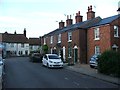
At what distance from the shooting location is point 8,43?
299 ft

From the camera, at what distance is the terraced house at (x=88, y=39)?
35.6m

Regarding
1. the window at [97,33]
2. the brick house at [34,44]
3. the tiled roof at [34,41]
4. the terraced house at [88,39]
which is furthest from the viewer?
the tiled roof at [34,41]

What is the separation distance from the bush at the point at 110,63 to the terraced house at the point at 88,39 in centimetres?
843

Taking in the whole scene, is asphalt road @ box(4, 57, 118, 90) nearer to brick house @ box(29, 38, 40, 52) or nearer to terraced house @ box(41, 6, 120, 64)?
terraced house @ box(41, 6, 120, 64)

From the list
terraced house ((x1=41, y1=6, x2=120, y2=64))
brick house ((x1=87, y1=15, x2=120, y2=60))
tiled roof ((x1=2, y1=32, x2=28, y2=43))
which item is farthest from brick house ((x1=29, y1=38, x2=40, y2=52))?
brick house ((x1=87, y1=15, x2=120, y2=60))

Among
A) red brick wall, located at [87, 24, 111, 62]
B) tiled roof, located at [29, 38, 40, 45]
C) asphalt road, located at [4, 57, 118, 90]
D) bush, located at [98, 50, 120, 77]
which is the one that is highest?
tiled roof, located at [29, 38, 40, 45]

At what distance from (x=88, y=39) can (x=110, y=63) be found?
713 inches

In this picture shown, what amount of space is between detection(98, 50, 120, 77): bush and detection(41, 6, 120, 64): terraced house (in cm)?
843

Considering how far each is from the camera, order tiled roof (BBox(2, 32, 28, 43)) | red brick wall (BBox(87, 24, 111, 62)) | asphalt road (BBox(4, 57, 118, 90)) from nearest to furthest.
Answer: asphalt road (BBox(4, 57, 118, 90)) → red brick wall (BBox(87, 24, 111, 62)) → tiled roof (BBox(2, 32, 28, 43))

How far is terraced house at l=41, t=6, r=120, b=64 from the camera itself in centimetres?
3562

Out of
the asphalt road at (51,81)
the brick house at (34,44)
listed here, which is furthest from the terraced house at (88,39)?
the brick house at (34,44)

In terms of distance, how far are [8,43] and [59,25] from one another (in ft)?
118

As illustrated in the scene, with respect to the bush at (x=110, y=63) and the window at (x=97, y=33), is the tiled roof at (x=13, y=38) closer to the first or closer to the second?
the window at (x=97, y=33)

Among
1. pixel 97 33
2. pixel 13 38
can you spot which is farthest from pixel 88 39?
pixel 13 38
